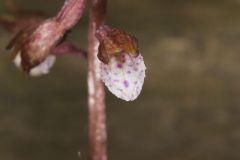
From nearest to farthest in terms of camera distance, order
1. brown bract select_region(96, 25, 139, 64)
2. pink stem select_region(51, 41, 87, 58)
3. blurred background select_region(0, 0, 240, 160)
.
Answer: brown bract select_region(96, 25, 139, 64) → pink stem select_region(51, 41, 87, 58) → blurred background select_region(0, 0, 240, 160)

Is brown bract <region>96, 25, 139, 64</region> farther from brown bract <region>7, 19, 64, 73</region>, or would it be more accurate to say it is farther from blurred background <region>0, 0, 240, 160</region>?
blurred background <region>0, 0, 240, 160</region>

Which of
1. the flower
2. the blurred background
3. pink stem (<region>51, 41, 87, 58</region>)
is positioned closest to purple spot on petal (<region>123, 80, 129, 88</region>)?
the flower

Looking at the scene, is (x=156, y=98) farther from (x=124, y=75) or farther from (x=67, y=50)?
(x=124, y=75)

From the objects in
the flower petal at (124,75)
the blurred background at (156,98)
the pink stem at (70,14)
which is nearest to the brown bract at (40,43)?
the pink stem at (70,14)

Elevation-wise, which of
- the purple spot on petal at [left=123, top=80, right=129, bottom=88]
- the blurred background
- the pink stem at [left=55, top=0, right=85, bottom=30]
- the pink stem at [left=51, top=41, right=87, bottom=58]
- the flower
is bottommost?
the blurred background

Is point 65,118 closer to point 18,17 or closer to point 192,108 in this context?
point 192,108

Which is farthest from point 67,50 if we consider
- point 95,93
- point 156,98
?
point 156,98
